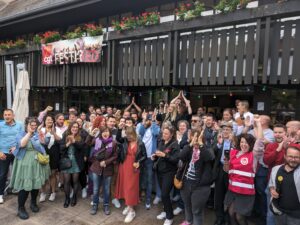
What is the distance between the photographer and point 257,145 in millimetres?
3734

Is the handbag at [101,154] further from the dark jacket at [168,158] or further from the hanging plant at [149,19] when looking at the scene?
the hanging plant at [149,19]

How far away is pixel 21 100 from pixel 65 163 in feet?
11.1

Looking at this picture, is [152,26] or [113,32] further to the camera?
[113,32]

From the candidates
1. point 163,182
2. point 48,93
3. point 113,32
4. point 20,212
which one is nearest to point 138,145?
point 163,182

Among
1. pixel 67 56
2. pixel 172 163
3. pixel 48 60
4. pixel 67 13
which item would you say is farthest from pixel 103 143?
pixel 67 13

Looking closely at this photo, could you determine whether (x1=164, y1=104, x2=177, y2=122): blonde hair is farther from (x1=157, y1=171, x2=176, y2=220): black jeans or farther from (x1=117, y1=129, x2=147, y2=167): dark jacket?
(x1=157, y1=171, x2=176, y2=220): black jeans

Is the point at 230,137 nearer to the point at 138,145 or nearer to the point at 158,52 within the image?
the point at 138,145

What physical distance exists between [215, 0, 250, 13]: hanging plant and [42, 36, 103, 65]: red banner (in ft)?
14.7

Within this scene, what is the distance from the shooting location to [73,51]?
33.0ft

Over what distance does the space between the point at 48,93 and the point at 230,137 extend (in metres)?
11.1

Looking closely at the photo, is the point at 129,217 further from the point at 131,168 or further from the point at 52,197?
the point at 52,197

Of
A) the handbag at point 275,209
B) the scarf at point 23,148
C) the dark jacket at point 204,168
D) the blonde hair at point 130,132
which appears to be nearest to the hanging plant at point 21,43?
the scarf at point 23,148

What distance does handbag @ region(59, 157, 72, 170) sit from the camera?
523 cm

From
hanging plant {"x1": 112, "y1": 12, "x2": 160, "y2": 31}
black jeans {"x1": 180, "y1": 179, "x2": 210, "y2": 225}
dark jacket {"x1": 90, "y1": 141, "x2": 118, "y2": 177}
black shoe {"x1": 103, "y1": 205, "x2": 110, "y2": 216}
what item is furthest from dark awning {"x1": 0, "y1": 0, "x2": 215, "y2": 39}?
black shoe {"x1": 103, "y1": 205, "x2": 110, "y2": 216}
